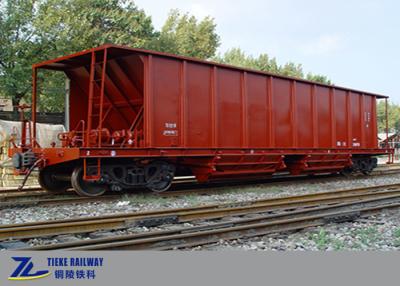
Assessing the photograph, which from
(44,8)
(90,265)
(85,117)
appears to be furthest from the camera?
(44,8)

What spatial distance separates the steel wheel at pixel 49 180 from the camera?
10.5 meters

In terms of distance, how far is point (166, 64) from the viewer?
33.7 feet

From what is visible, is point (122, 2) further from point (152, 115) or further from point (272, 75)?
point (152, 115)

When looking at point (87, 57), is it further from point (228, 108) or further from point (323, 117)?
point (323, 117)

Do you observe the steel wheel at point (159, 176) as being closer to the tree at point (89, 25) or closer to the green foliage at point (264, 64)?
the tree at point (89, 25)

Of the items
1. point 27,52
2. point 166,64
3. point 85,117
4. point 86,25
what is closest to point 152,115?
point 166,64

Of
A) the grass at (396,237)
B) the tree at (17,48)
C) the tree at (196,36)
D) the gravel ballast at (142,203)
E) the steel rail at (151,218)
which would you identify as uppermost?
the tree at (196,36)

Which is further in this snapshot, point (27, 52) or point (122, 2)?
point (122, 2)

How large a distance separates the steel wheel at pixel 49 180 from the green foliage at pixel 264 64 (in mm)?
46366

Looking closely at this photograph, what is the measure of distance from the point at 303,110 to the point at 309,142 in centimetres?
110

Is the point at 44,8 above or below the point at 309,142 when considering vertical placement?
above

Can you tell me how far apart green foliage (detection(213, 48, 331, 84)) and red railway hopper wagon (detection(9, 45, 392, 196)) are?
138 feet

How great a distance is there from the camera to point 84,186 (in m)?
9.60

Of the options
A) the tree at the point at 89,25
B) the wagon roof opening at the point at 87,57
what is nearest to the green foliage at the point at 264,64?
the tree at the point at 89,25
